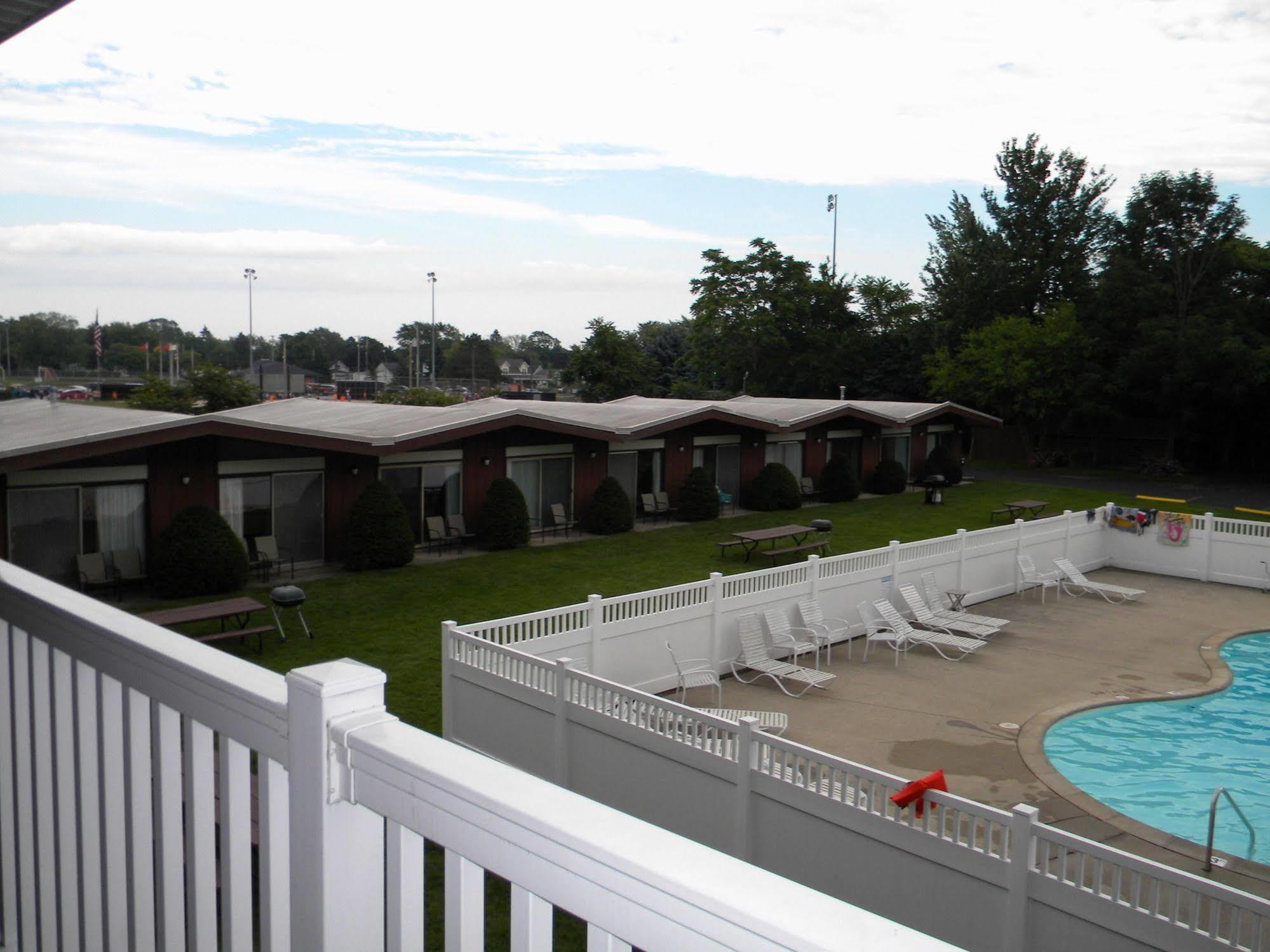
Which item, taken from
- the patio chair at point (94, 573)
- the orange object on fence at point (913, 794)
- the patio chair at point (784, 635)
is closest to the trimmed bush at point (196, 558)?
the patio chair at point (94, 573)

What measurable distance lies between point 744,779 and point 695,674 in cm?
507

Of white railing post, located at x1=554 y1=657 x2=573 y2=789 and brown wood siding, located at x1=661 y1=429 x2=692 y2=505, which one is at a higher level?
brown wood siding, located at x1=661 y1=429 x2=692 y2=505

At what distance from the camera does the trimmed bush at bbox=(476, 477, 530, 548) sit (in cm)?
2295

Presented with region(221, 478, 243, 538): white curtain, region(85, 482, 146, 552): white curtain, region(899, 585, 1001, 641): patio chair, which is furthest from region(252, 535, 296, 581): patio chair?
region(899, 585, 1001, 641): patio chair

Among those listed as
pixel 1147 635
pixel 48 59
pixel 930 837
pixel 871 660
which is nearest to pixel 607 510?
pixel 871 660

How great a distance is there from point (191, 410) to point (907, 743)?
3902cm

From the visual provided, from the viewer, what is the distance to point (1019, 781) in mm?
10961

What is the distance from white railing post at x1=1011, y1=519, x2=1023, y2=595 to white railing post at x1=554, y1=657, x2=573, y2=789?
540 inches

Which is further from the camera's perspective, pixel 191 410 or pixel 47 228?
pixel 191 410

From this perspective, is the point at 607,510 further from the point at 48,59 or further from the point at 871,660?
the point at 48,59

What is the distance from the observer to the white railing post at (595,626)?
11.9 meters

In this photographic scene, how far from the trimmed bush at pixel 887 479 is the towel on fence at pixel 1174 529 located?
12844 mm

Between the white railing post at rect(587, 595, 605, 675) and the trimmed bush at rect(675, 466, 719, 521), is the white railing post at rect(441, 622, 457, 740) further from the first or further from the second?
the trimmed bush at rect(675, 466, 719, 521)

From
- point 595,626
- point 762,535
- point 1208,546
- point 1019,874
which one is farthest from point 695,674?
point 1208,546
